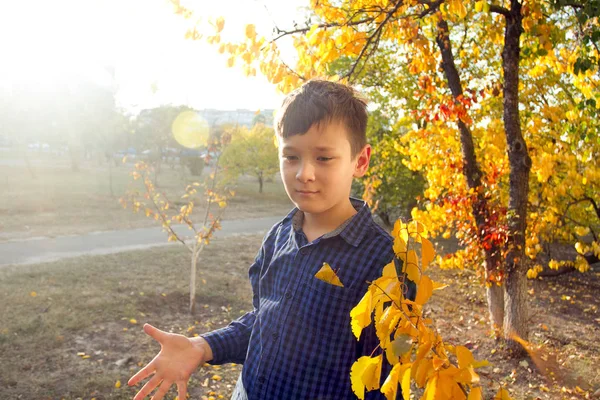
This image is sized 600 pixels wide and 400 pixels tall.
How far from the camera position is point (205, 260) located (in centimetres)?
868

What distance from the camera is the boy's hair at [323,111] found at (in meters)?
1.42

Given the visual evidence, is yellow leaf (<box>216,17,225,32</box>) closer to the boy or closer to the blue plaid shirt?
the boy

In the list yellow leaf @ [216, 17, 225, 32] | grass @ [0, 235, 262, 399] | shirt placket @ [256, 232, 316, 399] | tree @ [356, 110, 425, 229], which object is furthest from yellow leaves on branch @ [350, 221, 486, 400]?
tree @ [356, 110, 425, 229]

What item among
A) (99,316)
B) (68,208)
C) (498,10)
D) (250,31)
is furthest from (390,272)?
(68,208)

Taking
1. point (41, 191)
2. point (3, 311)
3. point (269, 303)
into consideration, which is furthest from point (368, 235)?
point (41, 191)

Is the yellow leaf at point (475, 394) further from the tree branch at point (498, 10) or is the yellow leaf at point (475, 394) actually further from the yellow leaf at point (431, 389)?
the tree branch at point (498, 10)

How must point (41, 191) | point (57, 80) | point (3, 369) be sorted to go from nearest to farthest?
point (3, 369), point (41, 191), point (57, 80)

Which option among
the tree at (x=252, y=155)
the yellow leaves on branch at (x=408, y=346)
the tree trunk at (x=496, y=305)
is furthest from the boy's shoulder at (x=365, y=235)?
the tree at (x=252, y=155)

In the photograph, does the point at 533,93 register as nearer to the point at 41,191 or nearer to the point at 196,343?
the point at 196,343

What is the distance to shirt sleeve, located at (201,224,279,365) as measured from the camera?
1589 millimetres

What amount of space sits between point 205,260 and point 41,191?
12.3m

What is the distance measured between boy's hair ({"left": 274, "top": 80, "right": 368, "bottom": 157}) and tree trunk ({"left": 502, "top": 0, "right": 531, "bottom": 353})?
3.14 metres

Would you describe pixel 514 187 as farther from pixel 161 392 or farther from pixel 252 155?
pixel 252 155

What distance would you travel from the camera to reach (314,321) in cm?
140
